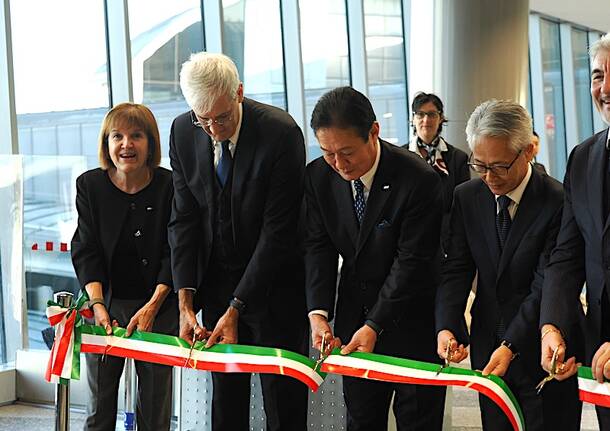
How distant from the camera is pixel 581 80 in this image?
18547 millimetres

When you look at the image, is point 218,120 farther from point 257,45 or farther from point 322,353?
point 257,45

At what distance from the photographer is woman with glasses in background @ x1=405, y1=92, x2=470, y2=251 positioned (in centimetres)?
583

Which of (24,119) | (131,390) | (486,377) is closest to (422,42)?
(24,119)

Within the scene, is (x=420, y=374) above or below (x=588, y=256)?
below

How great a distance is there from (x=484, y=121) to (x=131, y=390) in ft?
9.48

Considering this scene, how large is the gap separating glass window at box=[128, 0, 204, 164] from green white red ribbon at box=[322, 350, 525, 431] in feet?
15.9

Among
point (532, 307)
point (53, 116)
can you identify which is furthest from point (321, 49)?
point (532, 307)

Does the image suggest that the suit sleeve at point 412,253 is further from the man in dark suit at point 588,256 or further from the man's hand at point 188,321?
the man's hand at point 188,321

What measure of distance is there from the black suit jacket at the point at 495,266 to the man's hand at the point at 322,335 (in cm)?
36

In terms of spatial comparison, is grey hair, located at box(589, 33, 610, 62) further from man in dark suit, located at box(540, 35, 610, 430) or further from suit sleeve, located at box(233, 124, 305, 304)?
suit sleeve, located at box(233, 124, 305, 304)

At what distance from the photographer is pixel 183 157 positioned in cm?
375

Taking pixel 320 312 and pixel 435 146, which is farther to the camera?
pixel 435 146

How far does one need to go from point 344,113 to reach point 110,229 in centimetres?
129

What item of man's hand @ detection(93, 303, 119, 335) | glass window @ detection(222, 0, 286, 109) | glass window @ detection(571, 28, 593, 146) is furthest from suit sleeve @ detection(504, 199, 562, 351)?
glass window @ detection(571, 28, 593, 146)
